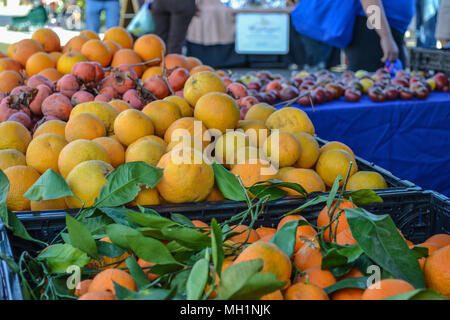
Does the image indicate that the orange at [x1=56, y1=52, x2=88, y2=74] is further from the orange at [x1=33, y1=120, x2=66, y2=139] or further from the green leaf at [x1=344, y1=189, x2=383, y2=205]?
the green leaf at [x1=344, y1=189, x2=383, y2=205]

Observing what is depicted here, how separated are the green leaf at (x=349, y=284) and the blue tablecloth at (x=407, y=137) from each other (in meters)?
1.97

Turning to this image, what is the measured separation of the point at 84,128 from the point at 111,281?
27.2 inches

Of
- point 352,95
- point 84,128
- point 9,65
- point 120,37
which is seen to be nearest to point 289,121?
point 84,128

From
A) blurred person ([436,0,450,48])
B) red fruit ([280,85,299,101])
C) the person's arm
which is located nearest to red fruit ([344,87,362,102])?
red fruit ([280,85,299,101])

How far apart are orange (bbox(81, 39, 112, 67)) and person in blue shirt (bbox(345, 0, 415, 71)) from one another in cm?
170

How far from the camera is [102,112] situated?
1438 millimetres

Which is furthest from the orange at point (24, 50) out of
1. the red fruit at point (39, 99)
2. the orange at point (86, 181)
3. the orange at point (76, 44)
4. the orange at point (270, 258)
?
the orange at point (270, 258)

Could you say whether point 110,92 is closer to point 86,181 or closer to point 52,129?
point 52,129

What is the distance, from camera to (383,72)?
3275mm

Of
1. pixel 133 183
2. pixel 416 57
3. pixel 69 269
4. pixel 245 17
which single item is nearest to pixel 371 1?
pixel 416 57

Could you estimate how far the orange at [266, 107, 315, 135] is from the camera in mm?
1438

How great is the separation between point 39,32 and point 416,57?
2.72m

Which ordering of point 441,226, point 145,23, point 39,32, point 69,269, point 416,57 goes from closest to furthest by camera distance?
point 69,269 → point 441,226 → point 39,32 → point 416,57 → point 145,23

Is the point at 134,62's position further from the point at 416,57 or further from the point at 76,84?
the point at 416,57
